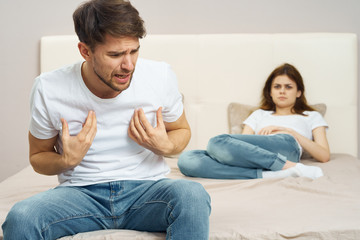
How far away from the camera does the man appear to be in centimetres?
117

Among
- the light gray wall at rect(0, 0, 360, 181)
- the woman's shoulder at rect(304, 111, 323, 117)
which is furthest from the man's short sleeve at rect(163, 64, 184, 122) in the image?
the light gray wall at rect(0, 0, 360, 181)

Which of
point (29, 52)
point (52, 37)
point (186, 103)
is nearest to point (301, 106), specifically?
point (186, 103)

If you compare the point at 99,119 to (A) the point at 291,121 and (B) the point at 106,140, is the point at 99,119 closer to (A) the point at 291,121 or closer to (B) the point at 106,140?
(B) the point at 106,140

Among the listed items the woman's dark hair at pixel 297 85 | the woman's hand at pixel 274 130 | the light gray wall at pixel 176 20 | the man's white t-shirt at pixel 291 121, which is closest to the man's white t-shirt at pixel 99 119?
the woman's hand at pixel 274 130

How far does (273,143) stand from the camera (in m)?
2.14

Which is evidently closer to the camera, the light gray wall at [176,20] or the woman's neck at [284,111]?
the woman's neck at [284,111]

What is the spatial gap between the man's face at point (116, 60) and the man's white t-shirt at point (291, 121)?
1346 millimetres

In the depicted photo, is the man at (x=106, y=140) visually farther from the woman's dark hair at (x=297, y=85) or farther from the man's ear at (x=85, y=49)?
the woman's dark hair at (x=297, y=85)

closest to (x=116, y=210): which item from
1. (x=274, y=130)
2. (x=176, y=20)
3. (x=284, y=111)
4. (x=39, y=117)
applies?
(x=39, y=117)

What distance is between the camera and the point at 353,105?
264cm

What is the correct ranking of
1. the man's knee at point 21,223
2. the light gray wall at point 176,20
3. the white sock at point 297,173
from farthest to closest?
the light gray wall at point 176,20, the white sock at point 297,173, the man's knee at point 21,223

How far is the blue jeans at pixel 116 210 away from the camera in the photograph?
3.60 feet

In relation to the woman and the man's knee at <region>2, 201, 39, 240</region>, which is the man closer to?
the man's knee at <region>2, 201, 39, 240</region>

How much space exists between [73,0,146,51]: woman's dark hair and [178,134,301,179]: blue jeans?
0.93m
